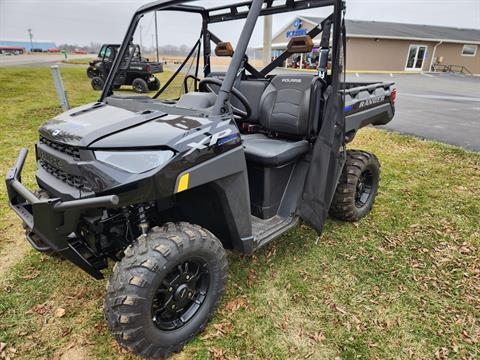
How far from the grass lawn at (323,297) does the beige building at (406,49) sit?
22.2 m

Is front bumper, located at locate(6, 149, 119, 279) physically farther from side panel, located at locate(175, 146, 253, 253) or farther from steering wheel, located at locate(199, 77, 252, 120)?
steering wheel, located at locate(199, 77, 252, 120)

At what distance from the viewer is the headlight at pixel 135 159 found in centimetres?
181

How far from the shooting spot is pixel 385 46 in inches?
1072

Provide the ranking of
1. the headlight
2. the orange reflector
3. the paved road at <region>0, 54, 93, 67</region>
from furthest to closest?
the paved road at <region>0, 54, 93, 67</region>
the orange reflector
the headlight

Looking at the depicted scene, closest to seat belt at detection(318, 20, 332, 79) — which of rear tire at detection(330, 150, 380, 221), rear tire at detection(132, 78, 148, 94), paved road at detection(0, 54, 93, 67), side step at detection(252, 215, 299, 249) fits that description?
rear tire at detection(330, 150, 380, 221)

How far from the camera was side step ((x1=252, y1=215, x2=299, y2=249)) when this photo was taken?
8.33 ft

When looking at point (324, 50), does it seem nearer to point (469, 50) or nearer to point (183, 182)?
point (183, 182)

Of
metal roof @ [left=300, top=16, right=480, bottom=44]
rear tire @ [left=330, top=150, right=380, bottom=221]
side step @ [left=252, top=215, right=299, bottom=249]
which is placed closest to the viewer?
side step @ [left=252, top=215, right=299, bottom=249]

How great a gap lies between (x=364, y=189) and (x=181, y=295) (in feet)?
8.32

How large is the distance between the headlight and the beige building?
23.5 m

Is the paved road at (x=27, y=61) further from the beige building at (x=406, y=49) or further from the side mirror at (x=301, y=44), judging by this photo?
the side mirror at (x=301, y=44)

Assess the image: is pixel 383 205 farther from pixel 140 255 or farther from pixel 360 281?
pixel 140 255

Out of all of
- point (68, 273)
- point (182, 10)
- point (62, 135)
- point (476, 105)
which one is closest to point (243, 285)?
point (68, 273)

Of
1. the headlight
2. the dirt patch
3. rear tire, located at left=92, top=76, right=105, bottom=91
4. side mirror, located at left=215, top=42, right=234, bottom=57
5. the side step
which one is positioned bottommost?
the dirt patch
